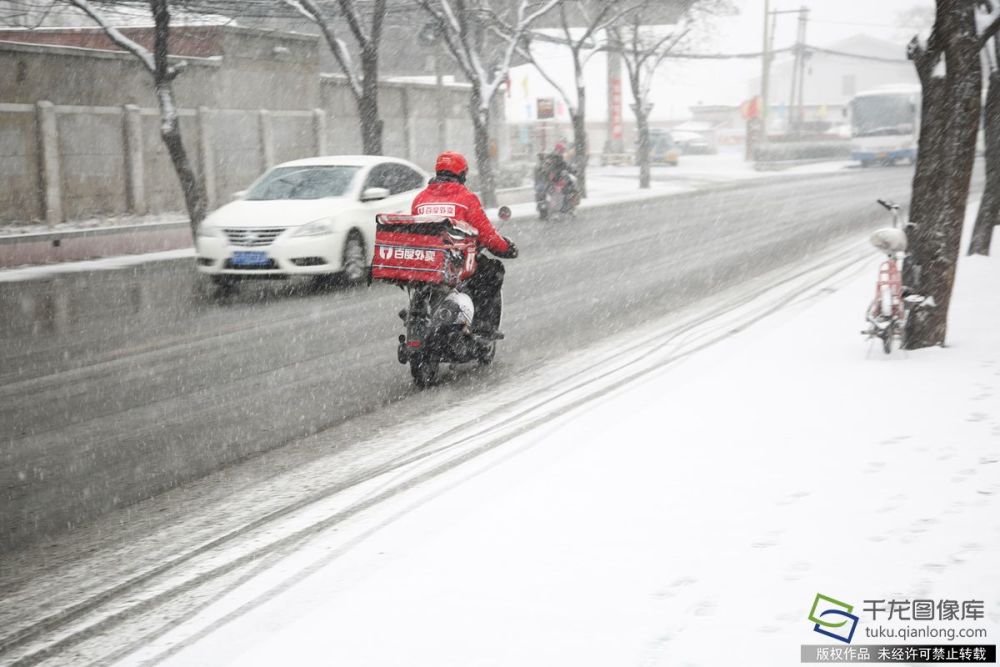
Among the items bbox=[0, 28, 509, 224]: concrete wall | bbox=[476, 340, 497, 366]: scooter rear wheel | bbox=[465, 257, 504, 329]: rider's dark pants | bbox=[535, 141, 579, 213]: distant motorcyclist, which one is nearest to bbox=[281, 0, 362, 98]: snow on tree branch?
bbox=[0, 28, 509, 224]: concrete wall

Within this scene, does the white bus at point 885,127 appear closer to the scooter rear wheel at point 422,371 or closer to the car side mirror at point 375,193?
the car side mirror at point 375,193

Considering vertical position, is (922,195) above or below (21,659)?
above

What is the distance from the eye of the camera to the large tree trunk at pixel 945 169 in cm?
802

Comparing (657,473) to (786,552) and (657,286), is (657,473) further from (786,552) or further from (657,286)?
(657,286)

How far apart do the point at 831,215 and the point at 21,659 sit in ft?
72.5

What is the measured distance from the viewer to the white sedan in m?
13.0

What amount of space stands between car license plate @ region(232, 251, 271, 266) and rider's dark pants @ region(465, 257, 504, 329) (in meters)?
5.14

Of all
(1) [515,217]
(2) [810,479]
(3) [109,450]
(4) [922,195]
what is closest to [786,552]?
(2) [810,479]

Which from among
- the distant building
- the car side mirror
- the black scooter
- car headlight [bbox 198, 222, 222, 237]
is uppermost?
the distant building

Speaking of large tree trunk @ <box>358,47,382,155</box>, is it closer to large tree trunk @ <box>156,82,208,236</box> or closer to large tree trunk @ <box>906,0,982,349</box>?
large tree trunk @ <box>156,82,208,236</box>

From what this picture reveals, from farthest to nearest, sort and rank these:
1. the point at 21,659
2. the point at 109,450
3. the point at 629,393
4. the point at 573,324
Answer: the point at 573,324 < the point at 629,393 < the point at 109,450 < the point at 21,659

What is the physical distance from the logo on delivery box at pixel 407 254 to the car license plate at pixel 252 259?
5446 millimetres

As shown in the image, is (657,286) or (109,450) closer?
(109,450)

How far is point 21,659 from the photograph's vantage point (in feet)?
12.6
